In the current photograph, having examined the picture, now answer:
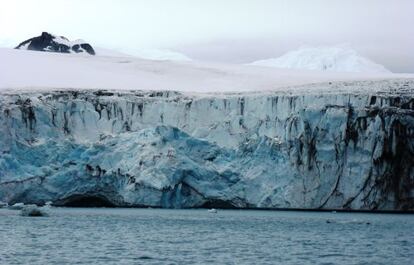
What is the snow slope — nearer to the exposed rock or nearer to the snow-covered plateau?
the snow-covered plateau

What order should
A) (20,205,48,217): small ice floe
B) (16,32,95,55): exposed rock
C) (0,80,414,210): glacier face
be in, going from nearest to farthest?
(20,205,48,217): small ice floe
(0,80,414,210): glacier face
(16,32,95,55): exposed rock

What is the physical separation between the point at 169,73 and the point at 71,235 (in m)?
29.6

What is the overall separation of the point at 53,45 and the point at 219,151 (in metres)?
33.2

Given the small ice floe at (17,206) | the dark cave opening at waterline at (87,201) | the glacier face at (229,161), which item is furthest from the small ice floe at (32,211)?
the dark cave opening at waterline at (87,201)

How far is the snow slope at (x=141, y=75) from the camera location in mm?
50094

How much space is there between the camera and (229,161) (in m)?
37.7

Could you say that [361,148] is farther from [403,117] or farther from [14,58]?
[14,58]

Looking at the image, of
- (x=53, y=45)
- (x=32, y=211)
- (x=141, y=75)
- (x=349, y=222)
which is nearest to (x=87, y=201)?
(x=32, y=211)

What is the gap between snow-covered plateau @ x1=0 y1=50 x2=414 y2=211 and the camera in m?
36.1

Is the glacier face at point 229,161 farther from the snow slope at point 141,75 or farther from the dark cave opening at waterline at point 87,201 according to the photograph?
the snow slope at point 141,75

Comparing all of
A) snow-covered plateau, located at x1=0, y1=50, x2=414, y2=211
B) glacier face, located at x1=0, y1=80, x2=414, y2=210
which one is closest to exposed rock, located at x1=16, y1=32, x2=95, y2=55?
snow-covered plateau, located at x1=0, y1=50, x2=414, y2=211

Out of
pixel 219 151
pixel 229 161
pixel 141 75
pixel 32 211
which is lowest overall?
pixel 32 211

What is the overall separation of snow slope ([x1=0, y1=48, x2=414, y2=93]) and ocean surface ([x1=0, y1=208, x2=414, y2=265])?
13999 millimetres

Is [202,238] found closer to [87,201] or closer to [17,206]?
[17,206]
